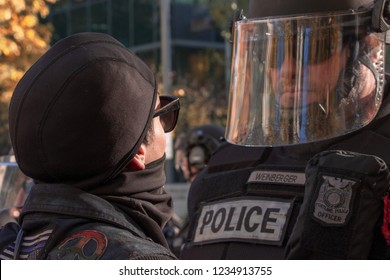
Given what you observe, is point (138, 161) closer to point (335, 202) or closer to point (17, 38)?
point (335, 202)

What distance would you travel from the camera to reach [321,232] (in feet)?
7.92

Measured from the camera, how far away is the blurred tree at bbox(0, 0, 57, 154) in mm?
10741

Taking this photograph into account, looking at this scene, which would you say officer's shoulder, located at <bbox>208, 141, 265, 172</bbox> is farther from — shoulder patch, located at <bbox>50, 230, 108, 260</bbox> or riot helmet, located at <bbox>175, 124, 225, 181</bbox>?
riot helmet, located at <bbox>175, 124, 225, 181</bbox>

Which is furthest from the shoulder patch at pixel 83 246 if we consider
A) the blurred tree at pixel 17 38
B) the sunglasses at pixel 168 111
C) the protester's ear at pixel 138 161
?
the blurred tree at pixel 17 38

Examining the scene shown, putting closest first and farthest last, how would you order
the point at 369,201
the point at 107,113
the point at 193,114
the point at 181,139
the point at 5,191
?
the point at 107,113 < the point at 369,201 < the point at 5,191 < the point at 181,139 < the point at 193,114

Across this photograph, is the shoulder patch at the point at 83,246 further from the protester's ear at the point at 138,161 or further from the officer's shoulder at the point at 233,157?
the officer's shoulder at the point at 233,157

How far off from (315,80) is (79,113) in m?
1.27

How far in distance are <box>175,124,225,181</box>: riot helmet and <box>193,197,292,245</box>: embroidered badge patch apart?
11.3 feet

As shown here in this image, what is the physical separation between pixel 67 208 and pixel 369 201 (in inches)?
33.9

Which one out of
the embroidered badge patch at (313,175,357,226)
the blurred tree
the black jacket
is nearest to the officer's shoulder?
the black jacket

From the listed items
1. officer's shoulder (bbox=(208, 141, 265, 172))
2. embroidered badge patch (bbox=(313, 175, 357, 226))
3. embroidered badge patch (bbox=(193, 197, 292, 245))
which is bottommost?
embroidered badge patch (bbox=(193, 197, 292, 245))

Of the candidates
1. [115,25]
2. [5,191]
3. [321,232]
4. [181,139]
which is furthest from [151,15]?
[321,232]

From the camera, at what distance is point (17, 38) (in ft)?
37.0

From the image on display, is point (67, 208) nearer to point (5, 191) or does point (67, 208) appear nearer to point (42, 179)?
point (42, 179)
